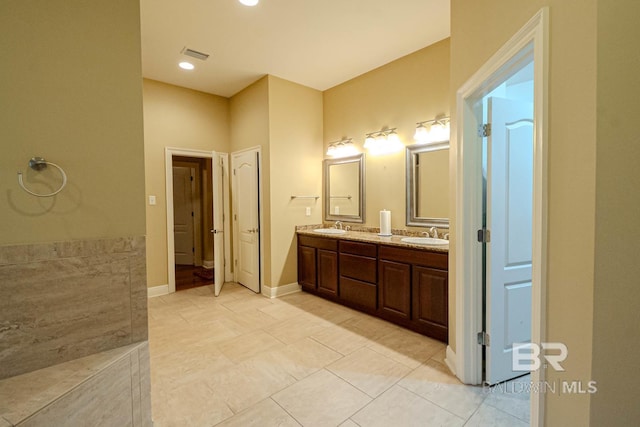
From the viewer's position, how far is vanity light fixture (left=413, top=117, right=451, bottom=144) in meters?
2.98

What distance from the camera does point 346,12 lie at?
2525mm

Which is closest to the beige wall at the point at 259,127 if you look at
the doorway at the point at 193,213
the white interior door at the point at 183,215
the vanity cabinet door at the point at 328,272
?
the vanity cabinet door at the point at 328,272

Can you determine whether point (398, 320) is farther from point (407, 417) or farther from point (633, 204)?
point (633, 204)

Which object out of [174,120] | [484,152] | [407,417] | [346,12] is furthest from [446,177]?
[174,120]

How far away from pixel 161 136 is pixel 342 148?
100 inches

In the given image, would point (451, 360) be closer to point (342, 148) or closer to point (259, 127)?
point (342, 148)

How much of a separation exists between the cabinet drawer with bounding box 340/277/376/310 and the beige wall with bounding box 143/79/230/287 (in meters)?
2.58

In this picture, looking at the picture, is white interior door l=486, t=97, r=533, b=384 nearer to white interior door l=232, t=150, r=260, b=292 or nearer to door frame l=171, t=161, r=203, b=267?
white interior door l=232, t=150, r=260, b=292

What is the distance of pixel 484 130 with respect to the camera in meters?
1.88

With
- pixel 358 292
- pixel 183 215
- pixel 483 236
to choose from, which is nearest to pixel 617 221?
pixel 483 236

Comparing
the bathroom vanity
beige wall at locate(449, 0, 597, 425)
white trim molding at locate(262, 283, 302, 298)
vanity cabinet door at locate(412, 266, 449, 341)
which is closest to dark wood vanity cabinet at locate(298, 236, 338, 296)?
the bathroom vanity

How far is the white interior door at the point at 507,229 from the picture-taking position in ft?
6.03

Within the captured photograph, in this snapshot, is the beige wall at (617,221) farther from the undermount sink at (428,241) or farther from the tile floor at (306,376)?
the undermount sink at (428,241)

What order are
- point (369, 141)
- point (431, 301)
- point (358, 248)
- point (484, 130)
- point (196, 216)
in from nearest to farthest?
point (484, 130) < point (431, 301) < point (358, 248) < point (369, 141) < point (196, 216)
